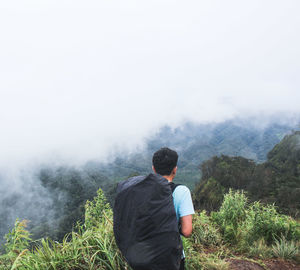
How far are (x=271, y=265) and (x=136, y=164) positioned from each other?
19475cm

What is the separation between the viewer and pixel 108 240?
8.59 feet

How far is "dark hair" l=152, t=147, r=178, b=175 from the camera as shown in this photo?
1.85 metres

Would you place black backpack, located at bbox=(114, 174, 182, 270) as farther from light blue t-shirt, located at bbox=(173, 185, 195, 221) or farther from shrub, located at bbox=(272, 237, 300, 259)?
shrub, located at bbox=(272, 237, 300, 259)

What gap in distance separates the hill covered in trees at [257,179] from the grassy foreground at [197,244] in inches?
1047

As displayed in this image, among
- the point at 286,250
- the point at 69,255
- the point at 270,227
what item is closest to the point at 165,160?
the point at 69,255

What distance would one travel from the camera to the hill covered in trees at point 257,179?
101ft

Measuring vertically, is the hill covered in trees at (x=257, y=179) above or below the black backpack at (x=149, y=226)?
below

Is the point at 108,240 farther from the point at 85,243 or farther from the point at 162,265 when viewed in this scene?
the point at 162,265

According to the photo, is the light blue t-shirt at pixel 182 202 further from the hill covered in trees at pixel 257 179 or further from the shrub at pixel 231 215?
the hill covered in trees at pixel 257 179

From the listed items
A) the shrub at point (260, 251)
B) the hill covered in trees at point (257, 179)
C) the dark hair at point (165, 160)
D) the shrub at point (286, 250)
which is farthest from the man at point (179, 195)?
the hill covered in trees at point (257, 179)

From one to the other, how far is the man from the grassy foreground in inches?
44.0

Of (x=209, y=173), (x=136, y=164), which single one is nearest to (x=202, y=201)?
(x=209, y=173)

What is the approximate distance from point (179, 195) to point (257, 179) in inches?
1643

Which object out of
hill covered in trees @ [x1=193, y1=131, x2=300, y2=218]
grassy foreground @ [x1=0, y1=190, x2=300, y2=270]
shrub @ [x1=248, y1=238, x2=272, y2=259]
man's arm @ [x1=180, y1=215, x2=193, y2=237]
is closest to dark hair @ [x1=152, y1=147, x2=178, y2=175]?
man's arm @ [x1=180, y1=215, x2=193, y2=237]
